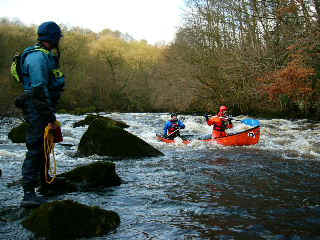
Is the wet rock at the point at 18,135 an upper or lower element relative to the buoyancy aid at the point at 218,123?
lower

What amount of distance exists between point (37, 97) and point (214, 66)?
2325 cm

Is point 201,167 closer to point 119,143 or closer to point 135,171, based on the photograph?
point 135,171

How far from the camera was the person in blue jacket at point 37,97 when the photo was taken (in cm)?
417

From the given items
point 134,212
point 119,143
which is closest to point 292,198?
point 134,212

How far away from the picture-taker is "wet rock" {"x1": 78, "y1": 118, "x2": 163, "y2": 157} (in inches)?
348

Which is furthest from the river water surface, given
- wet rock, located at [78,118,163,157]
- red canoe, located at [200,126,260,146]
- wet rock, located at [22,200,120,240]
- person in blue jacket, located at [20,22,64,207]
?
red canoe, located at [200,126,260,146]

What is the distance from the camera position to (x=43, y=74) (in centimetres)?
420

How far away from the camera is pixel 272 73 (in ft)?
59.1

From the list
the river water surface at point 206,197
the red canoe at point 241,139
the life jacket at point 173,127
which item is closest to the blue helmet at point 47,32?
the river water surface at point 206,197

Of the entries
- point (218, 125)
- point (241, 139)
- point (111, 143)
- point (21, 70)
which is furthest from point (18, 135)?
point (21, 70)

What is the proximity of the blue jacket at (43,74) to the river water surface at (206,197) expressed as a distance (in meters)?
1.46

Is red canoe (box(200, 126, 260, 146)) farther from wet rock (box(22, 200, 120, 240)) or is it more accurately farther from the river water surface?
wet rock (box(22, 200, 120, 240))

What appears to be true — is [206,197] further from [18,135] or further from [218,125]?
[18,135]

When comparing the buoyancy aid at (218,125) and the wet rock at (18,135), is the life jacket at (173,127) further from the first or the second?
the wet rock at (18,135)
